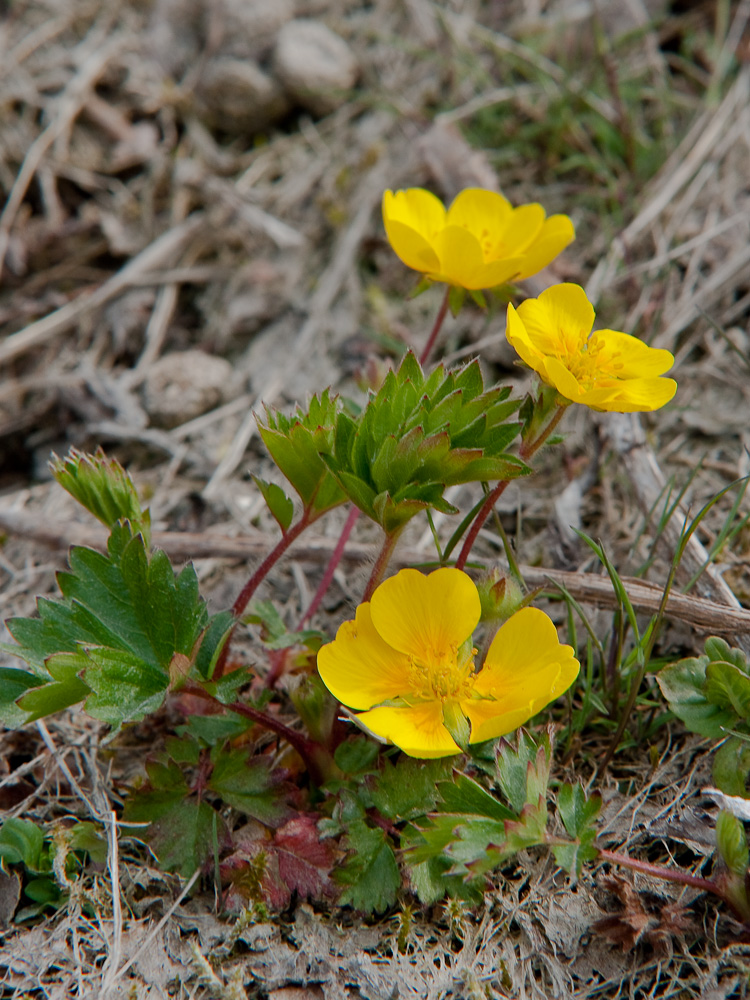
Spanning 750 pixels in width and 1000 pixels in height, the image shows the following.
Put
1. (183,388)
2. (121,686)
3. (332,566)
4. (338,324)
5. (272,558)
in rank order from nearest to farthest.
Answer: (121,686)
(272,558)
(332,566)
(183,388)
(338,324)

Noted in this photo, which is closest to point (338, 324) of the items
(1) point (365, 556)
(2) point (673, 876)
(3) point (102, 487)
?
(1) point (365, 556)

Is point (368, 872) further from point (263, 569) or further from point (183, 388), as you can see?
point (183, 388)

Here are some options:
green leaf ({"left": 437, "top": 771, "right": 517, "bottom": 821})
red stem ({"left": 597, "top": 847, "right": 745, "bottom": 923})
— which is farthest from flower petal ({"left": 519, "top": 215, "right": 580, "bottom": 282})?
red stem ({"left": 597, "top": 847, "right": 745, "bottom": 923})

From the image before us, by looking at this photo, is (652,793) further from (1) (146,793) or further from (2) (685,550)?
(1) (146,793)

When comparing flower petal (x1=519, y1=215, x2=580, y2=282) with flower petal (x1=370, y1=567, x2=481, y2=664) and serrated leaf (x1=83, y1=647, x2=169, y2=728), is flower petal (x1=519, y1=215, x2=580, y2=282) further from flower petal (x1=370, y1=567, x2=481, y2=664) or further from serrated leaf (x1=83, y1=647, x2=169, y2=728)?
serrated leaf (x1=83, y1=647, x2=169, y2=728)

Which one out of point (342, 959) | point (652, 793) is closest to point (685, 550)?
point (652, 793)

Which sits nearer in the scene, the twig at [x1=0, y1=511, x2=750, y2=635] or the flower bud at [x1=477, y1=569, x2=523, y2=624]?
the flower bud at [x1=477, y1=569, x2=523, y2=624]

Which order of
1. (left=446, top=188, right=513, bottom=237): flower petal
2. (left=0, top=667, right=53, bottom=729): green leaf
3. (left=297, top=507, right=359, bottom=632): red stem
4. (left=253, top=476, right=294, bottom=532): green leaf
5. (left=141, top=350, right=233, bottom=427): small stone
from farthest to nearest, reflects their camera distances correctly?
(left=141, top=350, right=233, bottom=427): small stone → (left=446, top=188, right=513, bottom=237): flower petal → (left=297, top=507, right=359, bottom=632): red stem → (left=253, top=476, right=294, bottom=532): green leaf → (left=0, top=667, right=53, bottom=729): green leaf
